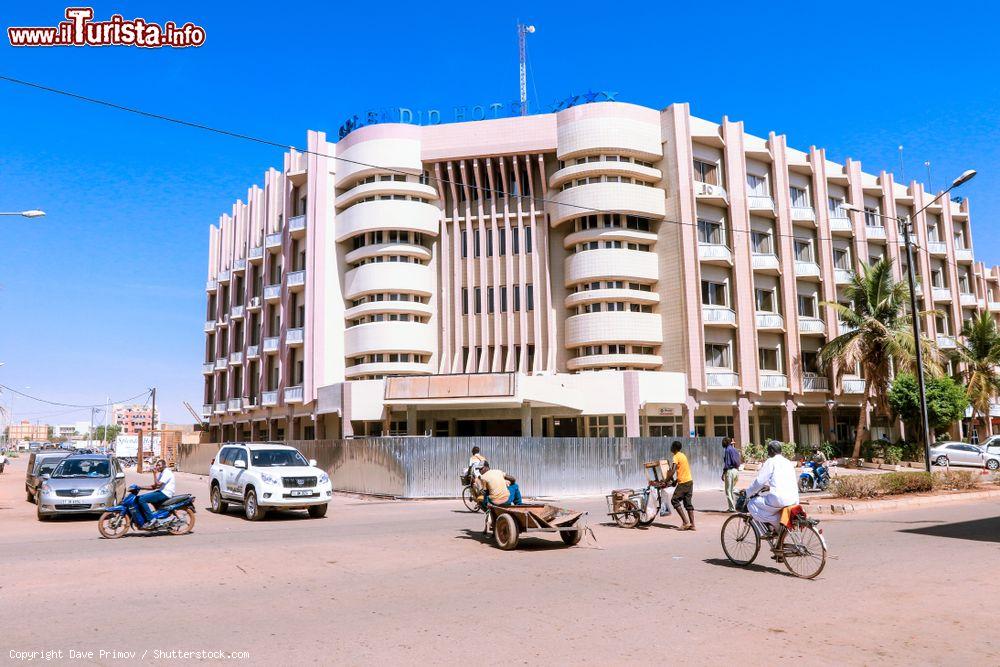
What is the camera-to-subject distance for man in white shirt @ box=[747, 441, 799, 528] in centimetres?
946

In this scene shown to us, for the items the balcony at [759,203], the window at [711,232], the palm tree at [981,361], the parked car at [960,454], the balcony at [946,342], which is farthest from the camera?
the balcony at [946,342]

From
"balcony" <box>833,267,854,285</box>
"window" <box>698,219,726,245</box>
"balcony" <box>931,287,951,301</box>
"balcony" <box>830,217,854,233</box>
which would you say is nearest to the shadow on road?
"window" <box>698,219,726,245</box>

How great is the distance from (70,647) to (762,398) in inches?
1791

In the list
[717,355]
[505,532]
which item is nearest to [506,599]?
[505,532]

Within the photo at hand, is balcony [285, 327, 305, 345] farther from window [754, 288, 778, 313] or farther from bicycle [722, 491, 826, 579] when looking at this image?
bicycle [722, 491, 826, 579]

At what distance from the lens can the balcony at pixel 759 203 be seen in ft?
157

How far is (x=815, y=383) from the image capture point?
48.2 metres

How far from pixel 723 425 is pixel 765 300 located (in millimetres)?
8732

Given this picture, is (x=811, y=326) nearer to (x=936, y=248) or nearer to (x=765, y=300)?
(x=765, y=300)

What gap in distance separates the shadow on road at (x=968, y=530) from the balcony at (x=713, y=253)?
3141 cm

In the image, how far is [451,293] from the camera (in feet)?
164

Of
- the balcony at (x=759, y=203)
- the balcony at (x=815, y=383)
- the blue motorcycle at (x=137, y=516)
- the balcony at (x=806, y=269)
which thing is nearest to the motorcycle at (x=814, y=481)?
the blue motorcycle at (x=137, y=516)

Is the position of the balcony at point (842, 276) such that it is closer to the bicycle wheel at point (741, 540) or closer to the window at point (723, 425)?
the window at point (723, 425)

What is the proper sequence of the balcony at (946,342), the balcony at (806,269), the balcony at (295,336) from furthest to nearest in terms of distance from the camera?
the balcony at (946,342), the balcony at (295,336), the balcony at (806,269)
